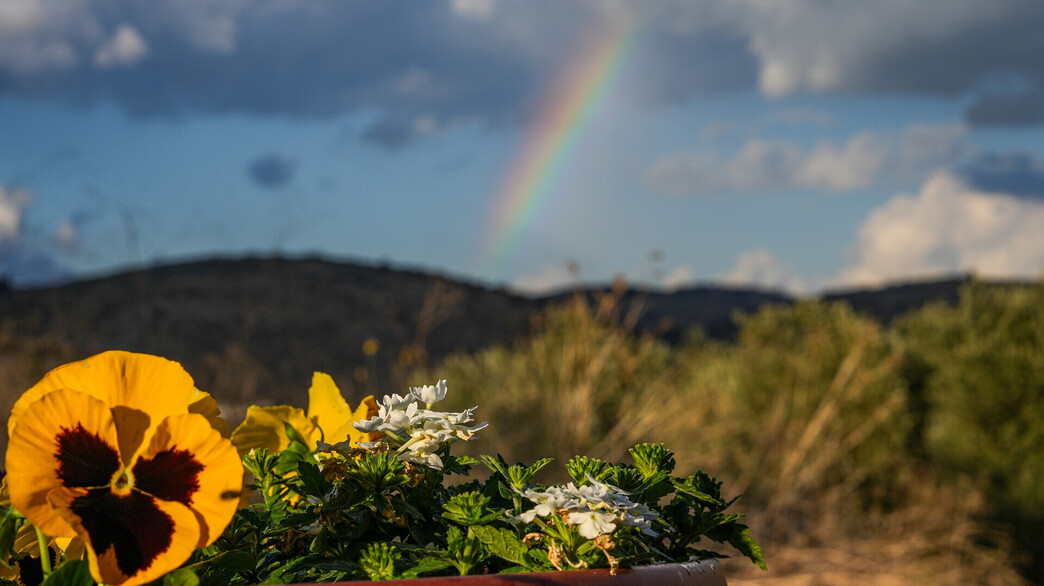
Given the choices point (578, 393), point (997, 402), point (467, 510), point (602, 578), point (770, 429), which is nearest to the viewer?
point (602, 578)

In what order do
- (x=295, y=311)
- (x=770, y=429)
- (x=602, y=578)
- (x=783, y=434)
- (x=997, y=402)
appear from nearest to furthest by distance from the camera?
(x=602, y=578), (x=770, y=429), (x=783, y=434), (x=997, y=402), (x=295, y=311)

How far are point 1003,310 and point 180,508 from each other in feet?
24.5

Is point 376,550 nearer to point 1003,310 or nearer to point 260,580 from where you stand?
point 260,580

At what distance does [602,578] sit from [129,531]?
393 mm

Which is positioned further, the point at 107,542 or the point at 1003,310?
the point at 1003,310

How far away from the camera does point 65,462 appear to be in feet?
2.22

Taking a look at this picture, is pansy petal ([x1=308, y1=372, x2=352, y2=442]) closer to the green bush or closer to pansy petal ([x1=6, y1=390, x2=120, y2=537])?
pansy petal ([x1=6, y1=390, x2=120, y2=537])

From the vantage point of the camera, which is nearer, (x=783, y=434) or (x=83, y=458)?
(x=83, y=458)

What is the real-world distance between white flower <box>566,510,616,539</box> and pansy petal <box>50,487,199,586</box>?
0.32 meters

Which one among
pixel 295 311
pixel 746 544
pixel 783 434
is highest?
pixel 295 311

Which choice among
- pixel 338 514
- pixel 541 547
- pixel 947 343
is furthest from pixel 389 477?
pixel 947 343

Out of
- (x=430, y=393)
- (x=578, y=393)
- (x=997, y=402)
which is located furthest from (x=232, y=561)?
(x=997, y=402)

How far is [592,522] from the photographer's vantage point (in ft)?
2.31

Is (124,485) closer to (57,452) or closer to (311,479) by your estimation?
(57,452)
